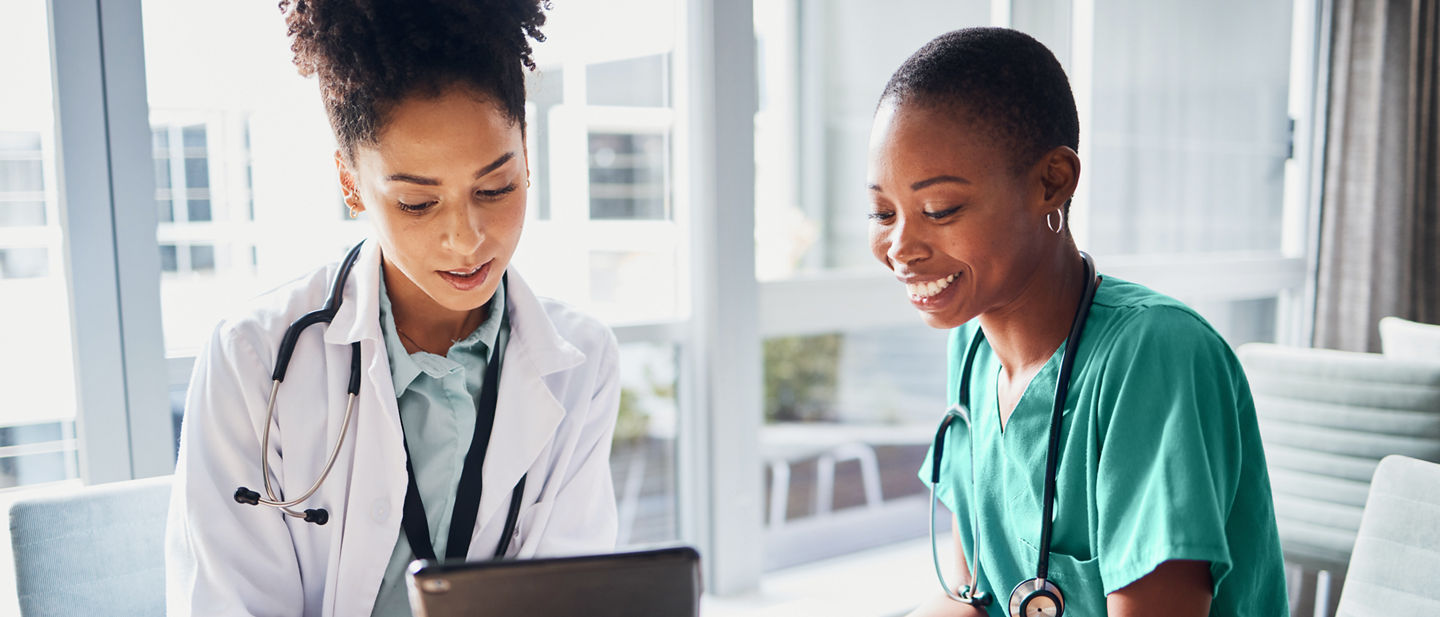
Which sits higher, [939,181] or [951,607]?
[939,181]

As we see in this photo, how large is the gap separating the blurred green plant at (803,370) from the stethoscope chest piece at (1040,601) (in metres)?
2.51

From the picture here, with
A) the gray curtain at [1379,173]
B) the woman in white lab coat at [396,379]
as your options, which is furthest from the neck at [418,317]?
the gray curtain at [1379,173]

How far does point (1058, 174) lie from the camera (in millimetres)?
999

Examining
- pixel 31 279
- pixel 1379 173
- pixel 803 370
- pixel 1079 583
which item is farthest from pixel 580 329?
pixel 1379 173

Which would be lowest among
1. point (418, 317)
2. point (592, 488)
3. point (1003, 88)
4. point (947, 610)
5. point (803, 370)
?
point (803, 370)

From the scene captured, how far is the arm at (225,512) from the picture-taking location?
3.23ft

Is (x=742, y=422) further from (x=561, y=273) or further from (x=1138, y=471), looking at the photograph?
(x=1138, y=471)

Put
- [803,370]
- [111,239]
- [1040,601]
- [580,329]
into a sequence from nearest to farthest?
[1040,601], [580,329], [111,239], [803,370]

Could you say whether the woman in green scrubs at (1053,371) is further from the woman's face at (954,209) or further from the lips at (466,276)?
the lips at (466,276)

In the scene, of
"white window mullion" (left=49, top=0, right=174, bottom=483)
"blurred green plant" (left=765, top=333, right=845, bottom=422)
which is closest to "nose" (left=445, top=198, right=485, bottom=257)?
"white window mullion" (left=49, top=0, right=174, bottom=483)

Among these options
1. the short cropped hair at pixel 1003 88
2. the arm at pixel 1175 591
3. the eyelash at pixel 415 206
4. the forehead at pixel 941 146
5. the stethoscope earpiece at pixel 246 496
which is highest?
the short cropped hair at pixel 1003 88

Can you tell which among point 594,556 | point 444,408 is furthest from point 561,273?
point 594,556

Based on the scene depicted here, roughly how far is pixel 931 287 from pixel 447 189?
54 centimetres

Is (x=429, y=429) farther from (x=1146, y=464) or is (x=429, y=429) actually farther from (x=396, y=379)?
(x=1146, y=464)
